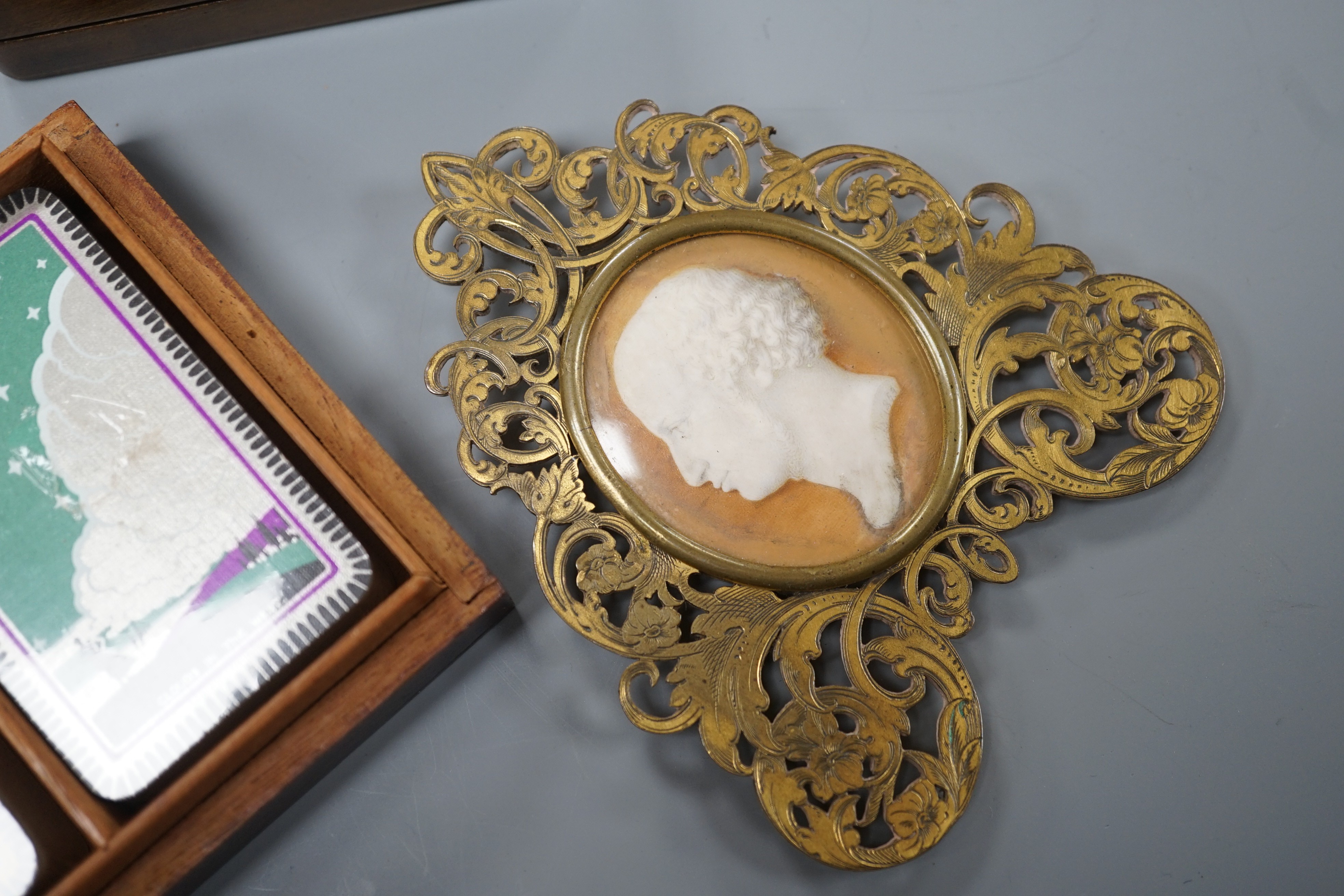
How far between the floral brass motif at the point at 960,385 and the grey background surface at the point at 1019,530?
0.06 m

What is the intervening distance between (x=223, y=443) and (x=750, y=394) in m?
0.47

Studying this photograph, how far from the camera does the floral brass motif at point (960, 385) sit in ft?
2.60

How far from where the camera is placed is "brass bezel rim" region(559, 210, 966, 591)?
2.65 feet

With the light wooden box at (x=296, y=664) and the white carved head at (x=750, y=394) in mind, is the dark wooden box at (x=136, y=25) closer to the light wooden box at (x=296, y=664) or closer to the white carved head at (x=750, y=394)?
the light wooden box at (x=296, y=664)

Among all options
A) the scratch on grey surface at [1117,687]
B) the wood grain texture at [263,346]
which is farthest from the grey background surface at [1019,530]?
the wood grain texture at [263,346]

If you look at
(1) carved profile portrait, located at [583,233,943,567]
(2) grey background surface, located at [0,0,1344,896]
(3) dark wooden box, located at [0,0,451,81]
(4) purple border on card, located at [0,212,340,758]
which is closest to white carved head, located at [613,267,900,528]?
(1) carved profile portrait, located at [583,233,943,567]

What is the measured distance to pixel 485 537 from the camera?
0.86 m

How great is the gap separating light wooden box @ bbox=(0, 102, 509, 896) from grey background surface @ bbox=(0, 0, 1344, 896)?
0.11 m

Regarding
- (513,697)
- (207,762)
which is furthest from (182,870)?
(513,697)

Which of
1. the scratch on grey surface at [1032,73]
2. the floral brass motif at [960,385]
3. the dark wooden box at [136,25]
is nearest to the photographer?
the floral brass motif at [960,385]

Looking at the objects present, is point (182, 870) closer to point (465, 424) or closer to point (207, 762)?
point (207, 762)

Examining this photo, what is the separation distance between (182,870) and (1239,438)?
1058mm

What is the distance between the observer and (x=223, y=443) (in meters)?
0.77

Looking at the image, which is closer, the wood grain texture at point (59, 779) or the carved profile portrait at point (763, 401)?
the wood grain texture at point (59, 779)
